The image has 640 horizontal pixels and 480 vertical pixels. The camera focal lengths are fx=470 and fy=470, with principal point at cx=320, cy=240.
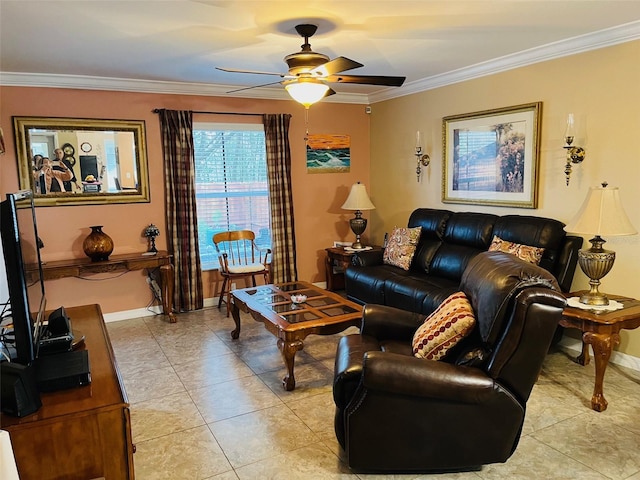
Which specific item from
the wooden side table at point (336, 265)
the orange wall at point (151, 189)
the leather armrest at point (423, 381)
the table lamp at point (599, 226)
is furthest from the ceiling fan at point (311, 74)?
the wooden side table at point (336, 265)

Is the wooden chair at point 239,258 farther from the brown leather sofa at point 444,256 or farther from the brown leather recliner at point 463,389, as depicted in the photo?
the brown leather recliner at point 463,389

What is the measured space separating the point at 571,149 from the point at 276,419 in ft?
9.83

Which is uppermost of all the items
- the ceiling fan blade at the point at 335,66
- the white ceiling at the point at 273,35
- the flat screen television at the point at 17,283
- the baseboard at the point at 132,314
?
the white ceiling at the point at 273,35

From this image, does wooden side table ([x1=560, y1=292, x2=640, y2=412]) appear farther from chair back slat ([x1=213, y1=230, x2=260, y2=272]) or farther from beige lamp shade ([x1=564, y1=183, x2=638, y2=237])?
chair back slat ([x1=213, y1=230, x2=260, y2=272])

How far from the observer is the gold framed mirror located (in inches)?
174

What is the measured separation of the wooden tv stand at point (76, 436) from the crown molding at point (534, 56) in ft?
12.5

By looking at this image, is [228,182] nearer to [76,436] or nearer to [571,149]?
[571,149]

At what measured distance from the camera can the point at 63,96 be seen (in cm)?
451

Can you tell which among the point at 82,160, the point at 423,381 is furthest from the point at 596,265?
the point at 82,160

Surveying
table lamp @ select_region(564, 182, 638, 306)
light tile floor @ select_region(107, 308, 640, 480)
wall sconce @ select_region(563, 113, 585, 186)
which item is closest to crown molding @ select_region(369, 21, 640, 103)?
wall sconce @ select_region(563, 113, 585, 186)

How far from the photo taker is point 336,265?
579 centimetres

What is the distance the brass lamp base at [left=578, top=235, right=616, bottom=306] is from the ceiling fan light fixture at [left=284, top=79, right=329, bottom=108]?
204cm

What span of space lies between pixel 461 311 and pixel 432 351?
0.81ft

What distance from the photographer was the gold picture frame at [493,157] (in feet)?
13.4
